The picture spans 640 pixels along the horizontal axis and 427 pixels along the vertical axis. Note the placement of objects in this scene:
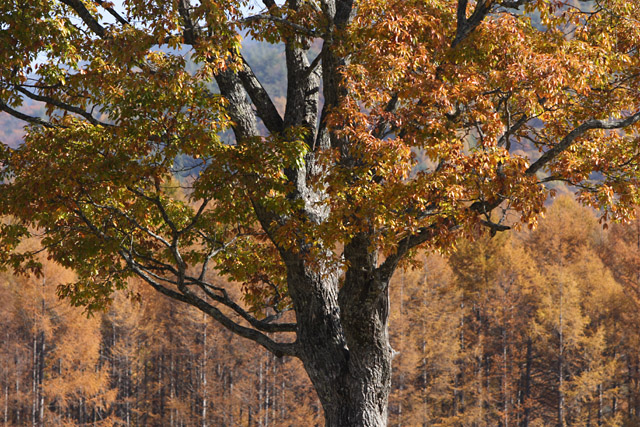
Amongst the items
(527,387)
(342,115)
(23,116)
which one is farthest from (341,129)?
(527,387)

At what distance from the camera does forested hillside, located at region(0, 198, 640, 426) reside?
3102cm

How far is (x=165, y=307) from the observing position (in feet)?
131

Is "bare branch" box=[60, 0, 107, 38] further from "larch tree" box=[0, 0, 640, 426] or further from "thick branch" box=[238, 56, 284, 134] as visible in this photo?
"thick branch" box=[238, 56, 284, 134]

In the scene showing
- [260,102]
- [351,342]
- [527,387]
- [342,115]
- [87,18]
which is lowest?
[351,342]

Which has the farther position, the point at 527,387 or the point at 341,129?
the point at 527,387

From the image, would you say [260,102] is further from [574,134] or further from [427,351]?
[427,351]

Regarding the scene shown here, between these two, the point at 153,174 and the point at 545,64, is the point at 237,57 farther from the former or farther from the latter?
the point at 545,64

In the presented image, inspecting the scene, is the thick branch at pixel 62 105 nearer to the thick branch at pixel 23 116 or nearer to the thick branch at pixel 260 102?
the thick branch at pixel 23 116

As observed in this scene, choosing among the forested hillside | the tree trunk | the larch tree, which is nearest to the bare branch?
the larch tree

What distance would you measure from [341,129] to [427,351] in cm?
2754

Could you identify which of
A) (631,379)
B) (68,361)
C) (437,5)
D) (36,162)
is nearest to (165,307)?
(68,361)

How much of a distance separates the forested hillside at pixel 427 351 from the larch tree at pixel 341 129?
905 inches

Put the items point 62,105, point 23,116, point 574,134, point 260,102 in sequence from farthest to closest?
point 260,102
point 23,116
point 62,105
point 574,134

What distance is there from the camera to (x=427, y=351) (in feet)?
107
